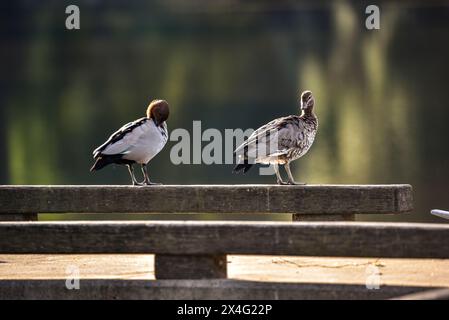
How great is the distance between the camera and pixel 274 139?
26.7 feet

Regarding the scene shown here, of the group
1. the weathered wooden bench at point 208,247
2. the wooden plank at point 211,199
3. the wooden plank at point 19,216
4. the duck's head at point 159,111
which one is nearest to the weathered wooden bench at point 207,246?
the weathered wooden bench at point 208,247

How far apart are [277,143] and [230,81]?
41.6 m

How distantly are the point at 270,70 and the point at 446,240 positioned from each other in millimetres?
48127

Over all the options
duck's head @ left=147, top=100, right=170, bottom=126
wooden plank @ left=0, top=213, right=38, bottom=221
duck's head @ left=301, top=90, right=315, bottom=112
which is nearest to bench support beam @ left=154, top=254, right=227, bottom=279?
wooden plank @ left=0, top=213, right=38, bottom=221

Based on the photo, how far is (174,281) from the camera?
621 cm

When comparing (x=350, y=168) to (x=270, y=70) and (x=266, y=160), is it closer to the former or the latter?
(x=266, y=160)

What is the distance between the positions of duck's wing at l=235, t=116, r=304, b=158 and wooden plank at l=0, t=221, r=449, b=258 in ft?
6.30

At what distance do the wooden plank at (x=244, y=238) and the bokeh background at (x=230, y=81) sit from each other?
10838 mm

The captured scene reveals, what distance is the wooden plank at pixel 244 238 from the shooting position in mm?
5840

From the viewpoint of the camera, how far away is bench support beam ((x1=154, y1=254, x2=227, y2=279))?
20.3 feet

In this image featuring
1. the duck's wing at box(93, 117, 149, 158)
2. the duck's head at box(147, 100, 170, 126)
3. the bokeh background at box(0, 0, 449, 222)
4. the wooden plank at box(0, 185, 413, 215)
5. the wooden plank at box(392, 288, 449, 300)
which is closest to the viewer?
the wooden plank at box(392, 288, 449, 300)

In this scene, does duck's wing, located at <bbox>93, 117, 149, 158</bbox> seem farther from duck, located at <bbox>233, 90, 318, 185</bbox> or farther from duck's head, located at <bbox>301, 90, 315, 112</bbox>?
duck's head, located at <bbox>301, 90, 315, 112</bbox>

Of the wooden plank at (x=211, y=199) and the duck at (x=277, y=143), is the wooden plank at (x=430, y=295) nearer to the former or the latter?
the wooden plank at (x=211, y=199)

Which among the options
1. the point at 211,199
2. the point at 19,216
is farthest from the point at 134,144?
the point at 19,216
